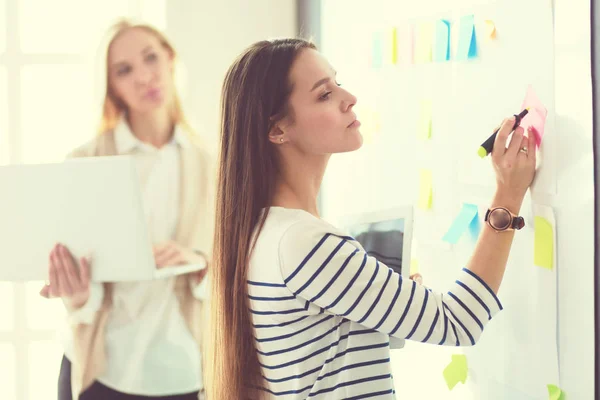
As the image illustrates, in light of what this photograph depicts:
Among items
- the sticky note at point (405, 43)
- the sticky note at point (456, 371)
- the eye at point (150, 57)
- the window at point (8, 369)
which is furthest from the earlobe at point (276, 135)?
the window at point (8, 369)

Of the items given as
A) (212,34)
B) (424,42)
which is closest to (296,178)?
(424,42)

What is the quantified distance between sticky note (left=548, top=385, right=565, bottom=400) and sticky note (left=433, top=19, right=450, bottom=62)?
0.64 m

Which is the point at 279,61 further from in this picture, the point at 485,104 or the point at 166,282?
the point at 166,282

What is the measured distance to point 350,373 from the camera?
45.0 inches

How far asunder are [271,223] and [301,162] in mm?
141

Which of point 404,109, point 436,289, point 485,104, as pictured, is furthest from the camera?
point 404,109

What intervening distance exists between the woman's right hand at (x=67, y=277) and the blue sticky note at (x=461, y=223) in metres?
0.92

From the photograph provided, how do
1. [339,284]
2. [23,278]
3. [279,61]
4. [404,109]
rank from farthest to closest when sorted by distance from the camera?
[23,278]
[404,109]
[279,61]
[339,284]

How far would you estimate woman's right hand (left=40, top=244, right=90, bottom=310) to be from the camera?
1831mm

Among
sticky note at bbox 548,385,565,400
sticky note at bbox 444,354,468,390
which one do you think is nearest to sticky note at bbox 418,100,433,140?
sticky note at bbox 444,354,468,390

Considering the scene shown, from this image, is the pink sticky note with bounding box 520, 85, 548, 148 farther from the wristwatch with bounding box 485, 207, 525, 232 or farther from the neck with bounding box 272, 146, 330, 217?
the neck with bounding box 272, 146, 330, 217

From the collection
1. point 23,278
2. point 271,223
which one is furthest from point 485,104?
point 23,278

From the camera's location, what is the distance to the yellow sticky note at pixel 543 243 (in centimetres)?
116

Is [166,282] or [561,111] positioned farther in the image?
[166,282]
